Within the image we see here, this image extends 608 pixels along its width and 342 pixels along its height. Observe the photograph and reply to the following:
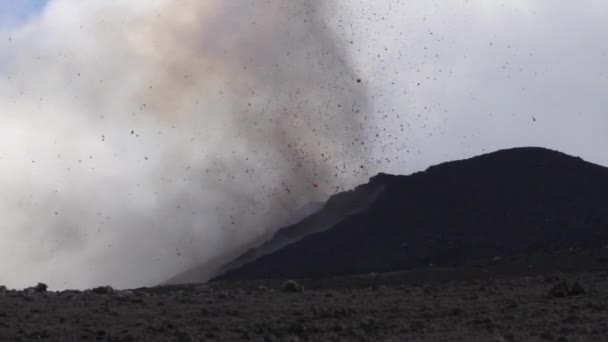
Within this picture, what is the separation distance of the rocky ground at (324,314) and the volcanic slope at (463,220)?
1740cm

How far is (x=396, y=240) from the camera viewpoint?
58.1m

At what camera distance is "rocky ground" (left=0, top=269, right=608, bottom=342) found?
84.9ft

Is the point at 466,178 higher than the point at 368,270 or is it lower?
higher

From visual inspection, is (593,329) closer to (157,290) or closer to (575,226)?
(157,290)

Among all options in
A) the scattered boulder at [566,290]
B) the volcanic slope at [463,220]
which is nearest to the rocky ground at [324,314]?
the scattered boulder at [566,290]

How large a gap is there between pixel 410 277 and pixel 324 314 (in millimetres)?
13511

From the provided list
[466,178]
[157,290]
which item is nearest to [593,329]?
[157,290]

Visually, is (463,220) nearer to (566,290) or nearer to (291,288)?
(291,288)

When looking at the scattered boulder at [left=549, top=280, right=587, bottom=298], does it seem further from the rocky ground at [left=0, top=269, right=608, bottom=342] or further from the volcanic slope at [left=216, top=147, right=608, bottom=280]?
the volcanic slope at [left=216, top=147, right=608, bottom=280]

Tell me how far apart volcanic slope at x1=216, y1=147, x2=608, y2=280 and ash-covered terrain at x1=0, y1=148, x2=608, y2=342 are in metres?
0.10

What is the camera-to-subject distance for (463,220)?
60.9 meters

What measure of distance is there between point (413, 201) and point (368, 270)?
11.8 meters

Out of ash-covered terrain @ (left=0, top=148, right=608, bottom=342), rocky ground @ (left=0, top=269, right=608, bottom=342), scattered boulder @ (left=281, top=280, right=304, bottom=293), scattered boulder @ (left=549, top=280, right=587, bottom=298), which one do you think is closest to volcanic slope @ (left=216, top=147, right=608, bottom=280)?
ash-covered terrain @ (left=0, top=148, right=608, bottom=342)

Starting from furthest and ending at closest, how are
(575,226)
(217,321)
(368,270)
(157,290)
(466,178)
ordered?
(466,178) → (575,226) → (368,270) → (157,290) → (217,321)
